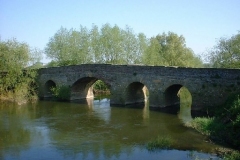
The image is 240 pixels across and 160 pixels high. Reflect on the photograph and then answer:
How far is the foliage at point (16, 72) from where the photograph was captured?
1188 inches

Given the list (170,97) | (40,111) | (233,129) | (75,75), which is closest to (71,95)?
(75,75)

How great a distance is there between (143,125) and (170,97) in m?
7.87

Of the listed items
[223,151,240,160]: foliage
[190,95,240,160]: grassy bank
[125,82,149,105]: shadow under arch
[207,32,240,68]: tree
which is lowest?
[223,151,240,160]: foliage

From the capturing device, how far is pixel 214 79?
21516 millimetres

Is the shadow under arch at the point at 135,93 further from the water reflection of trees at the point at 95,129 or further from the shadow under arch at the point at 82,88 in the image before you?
the shadow under arch at the point at 82,88

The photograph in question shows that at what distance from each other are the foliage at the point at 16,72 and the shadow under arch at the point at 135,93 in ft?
37.1

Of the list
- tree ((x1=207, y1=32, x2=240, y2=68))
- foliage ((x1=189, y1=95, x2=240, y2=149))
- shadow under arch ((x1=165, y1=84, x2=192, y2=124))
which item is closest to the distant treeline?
tree ((x1=207, y1=32, x2=240, y2=68))

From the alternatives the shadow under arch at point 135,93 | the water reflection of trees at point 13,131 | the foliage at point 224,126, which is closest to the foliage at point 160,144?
the foliage at point 224,126

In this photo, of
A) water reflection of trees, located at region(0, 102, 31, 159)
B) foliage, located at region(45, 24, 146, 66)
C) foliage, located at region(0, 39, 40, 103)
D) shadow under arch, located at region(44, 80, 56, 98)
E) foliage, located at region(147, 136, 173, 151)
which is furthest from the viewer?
foliage, located at region(45, 24, 146, 66)

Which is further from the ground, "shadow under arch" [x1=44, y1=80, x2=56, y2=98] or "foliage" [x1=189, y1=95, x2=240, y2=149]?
"shadow under arch" [x1=44, y1=80, x2=56, y2=98]

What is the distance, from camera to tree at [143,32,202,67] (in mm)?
42312

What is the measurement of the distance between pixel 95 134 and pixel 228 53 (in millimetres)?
20276

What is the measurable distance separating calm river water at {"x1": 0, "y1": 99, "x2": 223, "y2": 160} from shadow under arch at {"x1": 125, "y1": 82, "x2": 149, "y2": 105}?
2067mm

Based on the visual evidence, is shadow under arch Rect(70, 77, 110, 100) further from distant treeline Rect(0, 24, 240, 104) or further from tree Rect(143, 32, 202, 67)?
tree Rect(143, 32, 202, 67)
